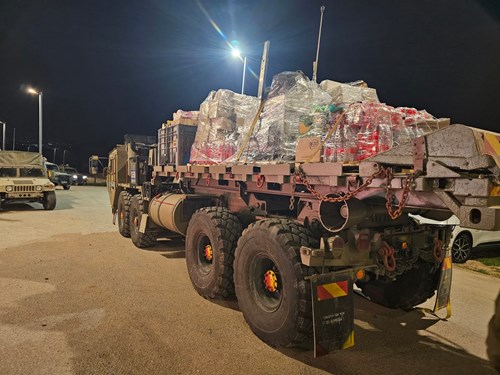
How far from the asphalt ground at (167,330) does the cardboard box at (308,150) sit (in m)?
1.99

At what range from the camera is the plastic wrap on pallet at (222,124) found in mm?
5500

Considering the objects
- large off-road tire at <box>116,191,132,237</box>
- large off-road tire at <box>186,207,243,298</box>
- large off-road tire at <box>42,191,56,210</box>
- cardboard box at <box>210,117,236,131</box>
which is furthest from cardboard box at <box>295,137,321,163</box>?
large off-road tire at <box>42,191,56,210</box>

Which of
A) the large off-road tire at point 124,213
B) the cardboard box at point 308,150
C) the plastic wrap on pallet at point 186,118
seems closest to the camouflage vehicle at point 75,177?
the large off-road tire at point 124,213

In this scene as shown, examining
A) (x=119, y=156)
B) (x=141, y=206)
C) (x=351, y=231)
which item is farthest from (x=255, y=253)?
(x=119, y=156)

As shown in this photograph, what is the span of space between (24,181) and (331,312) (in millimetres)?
15180

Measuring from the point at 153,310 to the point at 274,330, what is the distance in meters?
1.80

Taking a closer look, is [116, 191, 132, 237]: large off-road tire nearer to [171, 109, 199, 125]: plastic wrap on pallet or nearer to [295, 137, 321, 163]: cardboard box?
[171, 109, 199, 125]: plastic wrap on pallet

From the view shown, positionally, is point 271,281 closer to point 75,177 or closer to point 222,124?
point 222,124

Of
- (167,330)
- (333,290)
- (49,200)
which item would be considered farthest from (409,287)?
(49,200)

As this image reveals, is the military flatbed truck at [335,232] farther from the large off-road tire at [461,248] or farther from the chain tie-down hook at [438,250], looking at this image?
the large off-road tire at [461,248]

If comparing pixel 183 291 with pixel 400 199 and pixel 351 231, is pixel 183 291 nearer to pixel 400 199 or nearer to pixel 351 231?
pixel 351 231

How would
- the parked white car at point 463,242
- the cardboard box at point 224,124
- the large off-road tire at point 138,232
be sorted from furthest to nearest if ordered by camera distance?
the large off-road tire at point 138,232, the parked white car at point 463,242, the cardboard box at point 224,124

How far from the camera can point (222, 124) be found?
221 inches

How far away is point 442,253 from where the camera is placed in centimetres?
428
